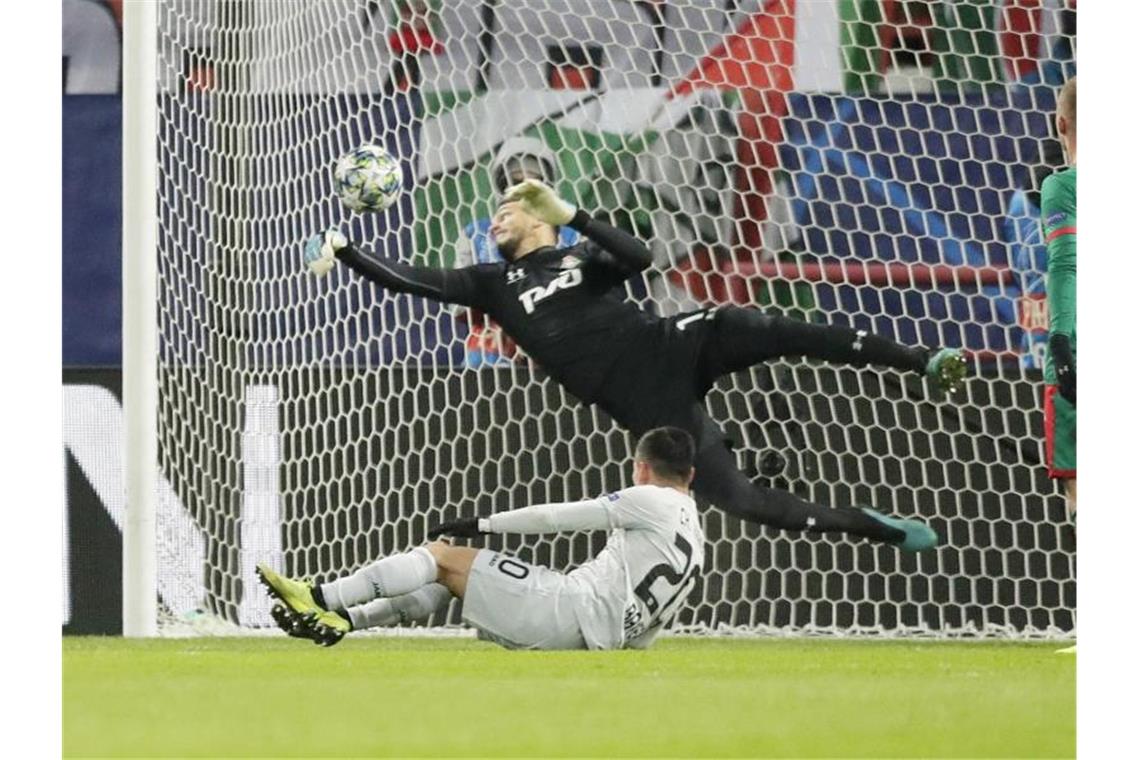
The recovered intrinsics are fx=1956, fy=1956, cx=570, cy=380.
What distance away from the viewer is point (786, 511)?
626cm

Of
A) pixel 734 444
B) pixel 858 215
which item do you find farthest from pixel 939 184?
pixel 734 444

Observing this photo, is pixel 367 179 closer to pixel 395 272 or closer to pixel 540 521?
pixel 395 272

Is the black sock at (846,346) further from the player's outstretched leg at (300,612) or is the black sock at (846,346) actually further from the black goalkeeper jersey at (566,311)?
the player's outstretched leg at (300,612)

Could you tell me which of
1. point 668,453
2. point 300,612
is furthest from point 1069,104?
point 300,612

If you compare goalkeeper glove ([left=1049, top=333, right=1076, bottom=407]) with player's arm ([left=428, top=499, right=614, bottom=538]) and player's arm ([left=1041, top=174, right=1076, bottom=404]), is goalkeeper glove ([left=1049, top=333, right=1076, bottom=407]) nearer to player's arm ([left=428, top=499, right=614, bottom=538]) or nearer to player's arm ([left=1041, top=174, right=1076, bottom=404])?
player's arm ([left=1041, top=174, right=1076, bottom=404])

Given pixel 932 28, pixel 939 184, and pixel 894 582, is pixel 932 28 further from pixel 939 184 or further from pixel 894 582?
pixel 894 582

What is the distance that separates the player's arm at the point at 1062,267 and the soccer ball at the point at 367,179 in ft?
6.76

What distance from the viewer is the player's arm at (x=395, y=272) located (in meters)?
6.21

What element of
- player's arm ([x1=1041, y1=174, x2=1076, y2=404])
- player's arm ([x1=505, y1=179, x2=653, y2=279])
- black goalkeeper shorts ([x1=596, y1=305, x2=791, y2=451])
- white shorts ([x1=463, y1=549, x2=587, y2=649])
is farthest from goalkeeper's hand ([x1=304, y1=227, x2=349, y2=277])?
player's arm ([x1=1041, y1=174, x2=1076, y2=404])

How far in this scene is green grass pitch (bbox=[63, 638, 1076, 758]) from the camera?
11.8 feet

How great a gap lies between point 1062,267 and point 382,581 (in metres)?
2.06

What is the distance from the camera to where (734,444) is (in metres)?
6.76

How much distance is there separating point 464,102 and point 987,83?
1.80 m

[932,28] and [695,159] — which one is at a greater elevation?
[932,28]
